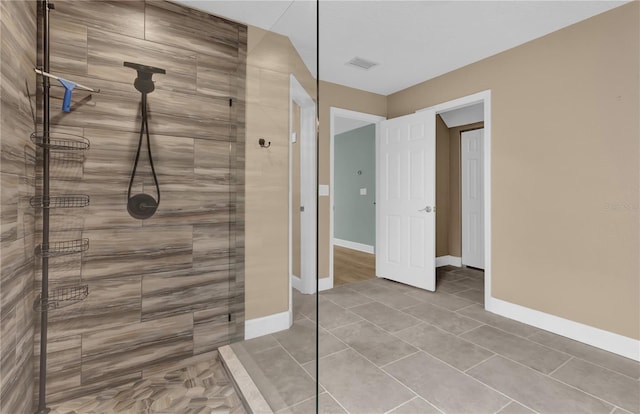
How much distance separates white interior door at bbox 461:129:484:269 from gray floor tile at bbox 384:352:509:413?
2.95 metres

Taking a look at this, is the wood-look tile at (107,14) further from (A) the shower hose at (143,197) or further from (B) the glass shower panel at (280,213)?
(B) the glass shower panel at (280,213)

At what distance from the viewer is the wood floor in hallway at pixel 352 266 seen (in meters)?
4.08

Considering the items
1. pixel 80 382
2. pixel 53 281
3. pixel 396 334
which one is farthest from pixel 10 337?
pixel 396 334

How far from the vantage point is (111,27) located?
172 centimetres

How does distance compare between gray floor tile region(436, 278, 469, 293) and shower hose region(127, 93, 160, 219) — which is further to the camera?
gray floor tile region(436, 278, 469, 293)

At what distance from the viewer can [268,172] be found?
5.43 feet

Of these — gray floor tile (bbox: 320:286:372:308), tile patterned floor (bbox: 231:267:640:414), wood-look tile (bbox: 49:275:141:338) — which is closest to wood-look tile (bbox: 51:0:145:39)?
wood-look tile (bbox: 49:275:141:338)

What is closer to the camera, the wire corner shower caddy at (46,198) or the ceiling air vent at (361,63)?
the wire corner shower caddy at (46,198)

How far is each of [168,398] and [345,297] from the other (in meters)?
1.97

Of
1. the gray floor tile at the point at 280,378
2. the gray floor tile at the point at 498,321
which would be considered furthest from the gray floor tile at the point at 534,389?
the gray floor tile at the point at 280,378

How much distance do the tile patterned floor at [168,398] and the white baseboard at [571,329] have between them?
8.10ft

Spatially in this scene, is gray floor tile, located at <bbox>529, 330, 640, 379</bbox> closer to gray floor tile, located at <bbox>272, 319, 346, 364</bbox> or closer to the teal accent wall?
gray floor tile, located at <bbox>272, 319, 346, 364</bbox>

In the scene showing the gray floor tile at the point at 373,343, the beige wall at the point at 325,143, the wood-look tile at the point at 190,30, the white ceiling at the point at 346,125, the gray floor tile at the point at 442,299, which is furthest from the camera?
the white ceiling at the point at 346,125

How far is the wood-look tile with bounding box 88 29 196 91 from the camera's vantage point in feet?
5.55
